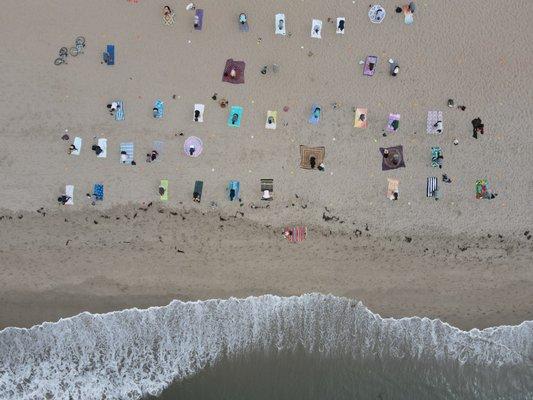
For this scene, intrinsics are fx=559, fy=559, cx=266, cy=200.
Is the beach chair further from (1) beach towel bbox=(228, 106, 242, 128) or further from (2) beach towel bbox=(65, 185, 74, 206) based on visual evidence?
(2) beach towel bbox=(65, 185, 74, 206)

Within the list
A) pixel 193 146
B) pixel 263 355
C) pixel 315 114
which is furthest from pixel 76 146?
pixel 263 355

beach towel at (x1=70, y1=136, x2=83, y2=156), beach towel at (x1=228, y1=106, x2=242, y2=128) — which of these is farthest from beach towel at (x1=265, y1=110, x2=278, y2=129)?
beach towel at (x1=70, y1=136, x2=83, y2=156)

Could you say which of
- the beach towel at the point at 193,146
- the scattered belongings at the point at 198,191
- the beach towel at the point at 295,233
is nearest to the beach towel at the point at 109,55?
the beach towel at the point at 193,146

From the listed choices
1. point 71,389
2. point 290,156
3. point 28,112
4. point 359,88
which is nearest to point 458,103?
point 359,88

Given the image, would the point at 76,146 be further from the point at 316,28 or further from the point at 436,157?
the point at 436,157

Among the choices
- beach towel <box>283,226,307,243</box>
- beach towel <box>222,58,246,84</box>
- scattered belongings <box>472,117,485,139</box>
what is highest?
beach towel <box>222,58,246,84</box>

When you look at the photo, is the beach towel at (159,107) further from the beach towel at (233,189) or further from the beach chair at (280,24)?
the beach chair at (280,24)

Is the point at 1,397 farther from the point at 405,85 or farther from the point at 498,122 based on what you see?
the point at 498,122

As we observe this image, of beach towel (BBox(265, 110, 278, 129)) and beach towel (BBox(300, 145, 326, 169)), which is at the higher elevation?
beach towel (BBox(265, 110, 278, 129))
